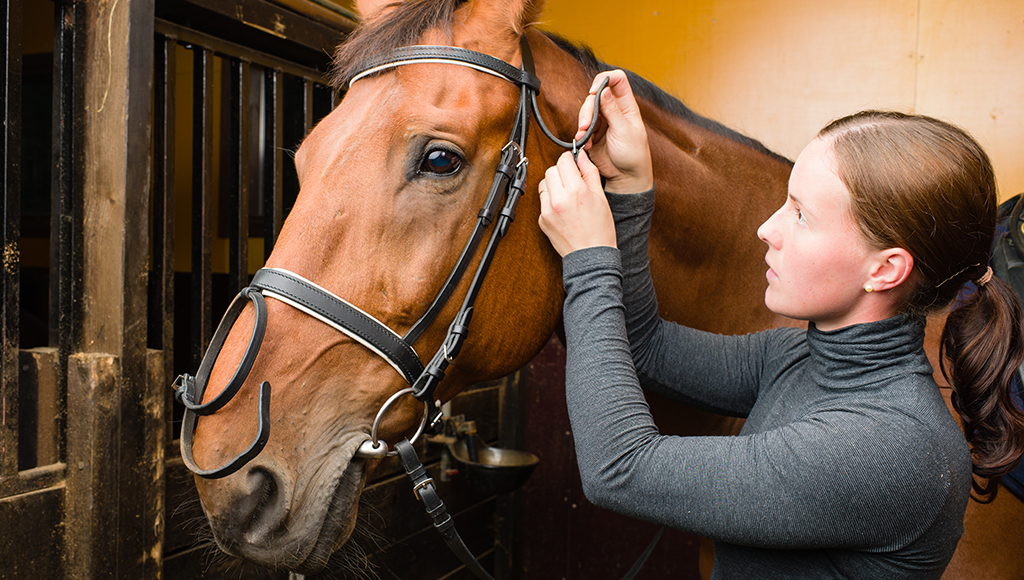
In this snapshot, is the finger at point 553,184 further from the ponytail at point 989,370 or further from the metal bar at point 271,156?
the metal bar at point 271,156

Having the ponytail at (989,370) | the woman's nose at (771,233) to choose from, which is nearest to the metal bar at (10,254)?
the woman's nose at (771,233)

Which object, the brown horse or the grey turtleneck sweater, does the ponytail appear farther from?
the brown horse

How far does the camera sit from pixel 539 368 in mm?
2887

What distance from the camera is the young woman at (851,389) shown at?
76 cm

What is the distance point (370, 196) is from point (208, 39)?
106 centimetres

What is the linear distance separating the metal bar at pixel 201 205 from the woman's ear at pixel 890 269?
5.09 ft

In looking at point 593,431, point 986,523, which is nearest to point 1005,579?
point 986,523

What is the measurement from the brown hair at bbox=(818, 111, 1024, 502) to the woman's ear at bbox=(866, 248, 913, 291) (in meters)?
0.01

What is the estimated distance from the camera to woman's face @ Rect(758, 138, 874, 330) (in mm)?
844

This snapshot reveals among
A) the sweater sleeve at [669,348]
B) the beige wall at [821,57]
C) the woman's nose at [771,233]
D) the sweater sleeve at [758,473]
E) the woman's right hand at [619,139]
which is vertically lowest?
the sweater sleeve at [758,473]

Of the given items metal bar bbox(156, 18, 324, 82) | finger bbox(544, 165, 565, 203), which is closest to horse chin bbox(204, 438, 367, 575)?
finger bbox(544, 165, 565, 203)

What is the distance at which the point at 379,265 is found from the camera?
0.99m

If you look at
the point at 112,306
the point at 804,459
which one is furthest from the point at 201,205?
the point at 804,459

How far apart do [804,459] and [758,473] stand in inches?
2.2
